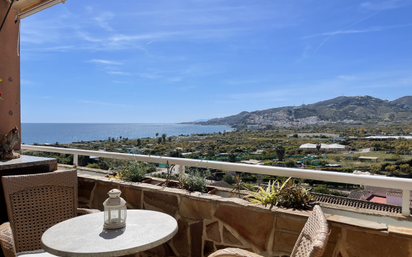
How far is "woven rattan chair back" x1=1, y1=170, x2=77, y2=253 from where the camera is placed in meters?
2.14

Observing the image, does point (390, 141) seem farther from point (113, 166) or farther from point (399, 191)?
point (113, 166)

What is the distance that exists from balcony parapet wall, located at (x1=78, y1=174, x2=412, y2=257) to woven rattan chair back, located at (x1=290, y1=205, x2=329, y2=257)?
641 millimetres

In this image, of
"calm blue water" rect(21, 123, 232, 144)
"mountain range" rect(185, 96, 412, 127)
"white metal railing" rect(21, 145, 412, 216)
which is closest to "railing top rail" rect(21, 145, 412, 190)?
"white metal railing" rect(21, 145, 412, 216)

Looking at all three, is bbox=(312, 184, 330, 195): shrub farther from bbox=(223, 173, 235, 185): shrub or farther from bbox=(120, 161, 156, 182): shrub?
bbox=(120, 161, 156, 182): shrub

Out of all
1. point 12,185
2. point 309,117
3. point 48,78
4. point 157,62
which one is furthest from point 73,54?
point 12,185

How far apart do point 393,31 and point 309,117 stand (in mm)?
7329

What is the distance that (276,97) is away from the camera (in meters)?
26.2

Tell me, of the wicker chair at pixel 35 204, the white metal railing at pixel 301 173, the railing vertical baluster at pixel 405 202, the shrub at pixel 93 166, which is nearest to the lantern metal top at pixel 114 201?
the wicker chair at pixel 35 204

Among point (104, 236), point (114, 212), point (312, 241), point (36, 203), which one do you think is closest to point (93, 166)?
point (36, 203)

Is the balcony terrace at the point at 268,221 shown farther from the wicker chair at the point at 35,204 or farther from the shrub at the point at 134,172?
the wicker chair at the point at 35,204

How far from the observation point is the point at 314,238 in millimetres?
1127

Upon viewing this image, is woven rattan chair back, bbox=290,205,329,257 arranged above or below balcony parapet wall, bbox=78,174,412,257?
above

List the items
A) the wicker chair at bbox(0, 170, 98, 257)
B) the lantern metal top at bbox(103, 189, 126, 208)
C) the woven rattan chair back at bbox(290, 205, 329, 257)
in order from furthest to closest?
the wicker chair at bbox(0, 170, 98, 257) → the lantern metal top at bbox(103, 189, 126, 208) → the woven rattan chair back at bbox(290, 205, 329, 257)

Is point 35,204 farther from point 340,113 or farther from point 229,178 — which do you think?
point 340,113
